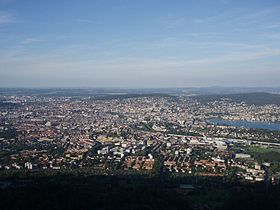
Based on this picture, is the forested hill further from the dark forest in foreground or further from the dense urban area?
the dark forest in foreground

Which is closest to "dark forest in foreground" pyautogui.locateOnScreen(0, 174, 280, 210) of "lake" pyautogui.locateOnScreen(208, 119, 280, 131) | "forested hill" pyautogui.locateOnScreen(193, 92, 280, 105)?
"lake" pyautogui.locateOnScreen(208, 119, 280, 131)

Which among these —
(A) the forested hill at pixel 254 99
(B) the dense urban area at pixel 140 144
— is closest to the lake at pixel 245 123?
(B) the dense urban area at pixel 140 144

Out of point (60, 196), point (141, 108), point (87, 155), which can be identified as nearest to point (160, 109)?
point (141, 108)

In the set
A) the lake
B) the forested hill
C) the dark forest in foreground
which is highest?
the forested hill

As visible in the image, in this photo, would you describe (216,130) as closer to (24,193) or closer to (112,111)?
(112,111)

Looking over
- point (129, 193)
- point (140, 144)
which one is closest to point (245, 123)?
point (140, 144)

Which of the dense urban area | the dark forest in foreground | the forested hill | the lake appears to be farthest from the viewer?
the forested hill

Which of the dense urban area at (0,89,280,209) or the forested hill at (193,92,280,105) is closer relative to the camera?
the dense urban area at (0,89,280,209)

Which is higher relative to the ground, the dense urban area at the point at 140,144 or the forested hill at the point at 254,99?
the forested hill at the point at 254,99

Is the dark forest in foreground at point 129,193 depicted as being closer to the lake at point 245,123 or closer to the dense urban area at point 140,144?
the dense urban area at point 140,144
